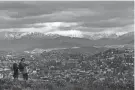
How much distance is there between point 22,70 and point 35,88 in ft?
33.8

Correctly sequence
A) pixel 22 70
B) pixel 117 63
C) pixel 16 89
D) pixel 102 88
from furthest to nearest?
pixel 117 63, pixel 22 70, pixel 102 88, pixel 16 89

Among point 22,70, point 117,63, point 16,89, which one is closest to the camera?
point 16,89

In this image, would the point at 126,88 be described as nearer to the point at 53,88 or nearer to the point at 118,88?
the point at 118,88

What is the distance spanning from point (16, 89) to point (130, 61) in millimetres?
165070

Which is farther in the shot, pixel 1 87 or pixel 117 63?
pixel 117 63

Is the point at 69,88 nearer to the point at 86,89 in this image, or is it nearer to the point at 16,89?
the point at 86,89

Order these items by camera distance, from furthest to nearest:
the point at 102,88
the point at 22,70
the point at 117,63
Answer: the point at 117,63 < the point at 22,70 < the point at 102,88

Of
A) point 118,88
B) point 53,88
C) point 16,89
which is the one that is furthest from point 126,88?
point 16,89

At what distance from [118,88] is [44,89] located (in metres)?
3.84

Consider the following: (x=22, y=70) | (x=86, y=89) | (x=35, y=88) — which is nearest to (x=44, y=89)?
(x=35, y=88)

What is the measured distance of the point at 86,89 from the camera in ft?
59.1

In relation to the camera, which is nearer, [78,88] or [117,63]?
[78,88]

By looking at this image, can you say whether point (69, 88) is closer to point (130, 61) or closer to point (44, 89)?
point (44, 89)

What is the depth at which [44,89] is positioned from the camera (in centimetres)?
1784
